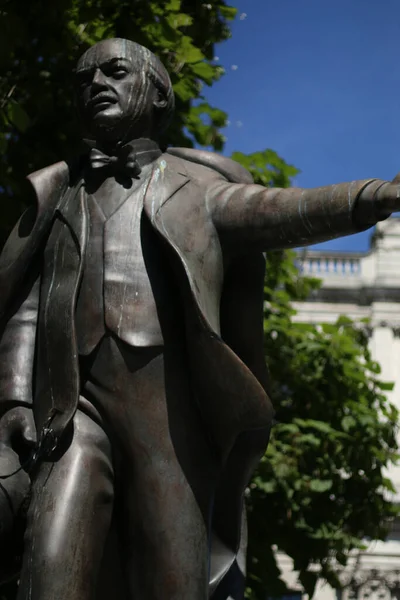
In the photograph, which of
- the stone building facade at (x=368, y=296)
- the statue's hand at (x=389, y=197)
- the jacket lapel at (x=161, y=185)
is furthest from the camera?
the stone building facade at (x=368, y=296)

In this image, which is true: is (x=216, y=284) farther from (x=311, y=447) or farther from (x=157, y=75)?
(x=311, y=447)

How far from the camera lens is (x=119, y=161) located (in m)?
3.83

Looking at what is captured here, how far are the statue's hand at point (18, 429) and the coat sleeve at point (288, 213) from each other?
2.74 ft

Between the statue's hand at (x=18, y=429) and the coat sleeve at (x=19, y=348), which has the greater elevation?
the coat sleeve at (x=19, y=348)

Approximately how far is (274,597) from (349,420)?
2.63 meters

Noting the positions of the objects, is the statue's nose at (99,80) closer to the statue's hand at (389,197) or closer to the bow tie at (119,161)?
the bow tie at (119,161)

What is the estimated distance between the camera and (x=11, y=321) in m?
3.75

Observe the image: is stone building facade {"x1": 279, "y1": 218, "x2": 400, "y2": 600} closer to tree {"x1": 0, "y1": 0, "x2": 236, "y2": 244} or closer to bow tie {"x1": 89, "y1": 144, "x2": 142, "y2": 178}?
tree {"x1": 0, "y1": 0, "x2": 236, "y2": 244}

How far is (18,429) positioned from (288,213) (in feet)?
3.41

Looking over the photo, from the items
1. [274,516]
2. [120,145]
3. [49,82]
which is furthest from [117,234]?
[274,516]

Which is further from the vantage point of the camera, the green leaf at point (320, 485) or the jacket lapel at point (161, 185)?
the green leaf at point (320, 485)

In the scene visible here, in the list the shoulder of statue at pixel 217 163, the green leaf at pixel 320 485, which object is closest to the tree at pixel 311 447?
the green leaf at pixel 320 485

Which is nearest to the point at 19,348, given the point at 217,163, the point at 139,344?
the point at 139,344

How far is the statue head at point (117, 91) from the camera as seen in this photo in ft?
12.4
